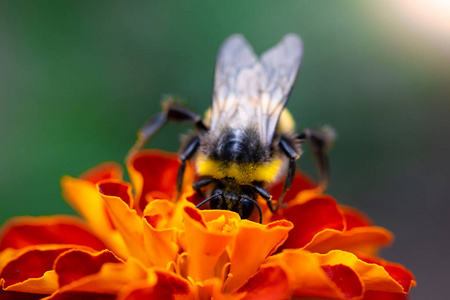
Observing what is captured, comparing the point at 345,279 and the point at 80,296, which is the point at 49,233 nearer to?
the point at 80,296

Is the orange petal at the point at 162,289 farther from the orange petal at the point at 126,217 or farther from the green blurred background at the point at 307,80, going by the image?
the green blurred background at the point at 307,80

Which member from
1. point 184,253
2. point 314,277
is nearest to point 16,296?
point 184,253

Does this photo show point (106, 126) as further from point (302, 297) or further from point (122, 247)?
point (302, 297)

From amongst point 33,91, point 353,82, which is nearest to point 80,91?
point 33,91

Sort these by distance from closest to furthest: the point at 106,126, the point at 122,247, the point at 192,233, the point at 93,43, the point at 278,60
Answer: the point at 192,233 < the point at 122,247 < the point at 278,60 < the point at 106,126 < the point at 93,43

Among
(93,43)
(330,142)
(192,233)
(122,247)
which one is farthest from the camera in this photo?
(93,43)

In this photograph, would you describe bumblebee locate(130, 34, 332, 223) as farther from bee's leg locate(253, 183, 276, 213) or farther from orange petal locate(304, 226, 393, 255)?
orange petal locate(304, 226, 393, 255)
